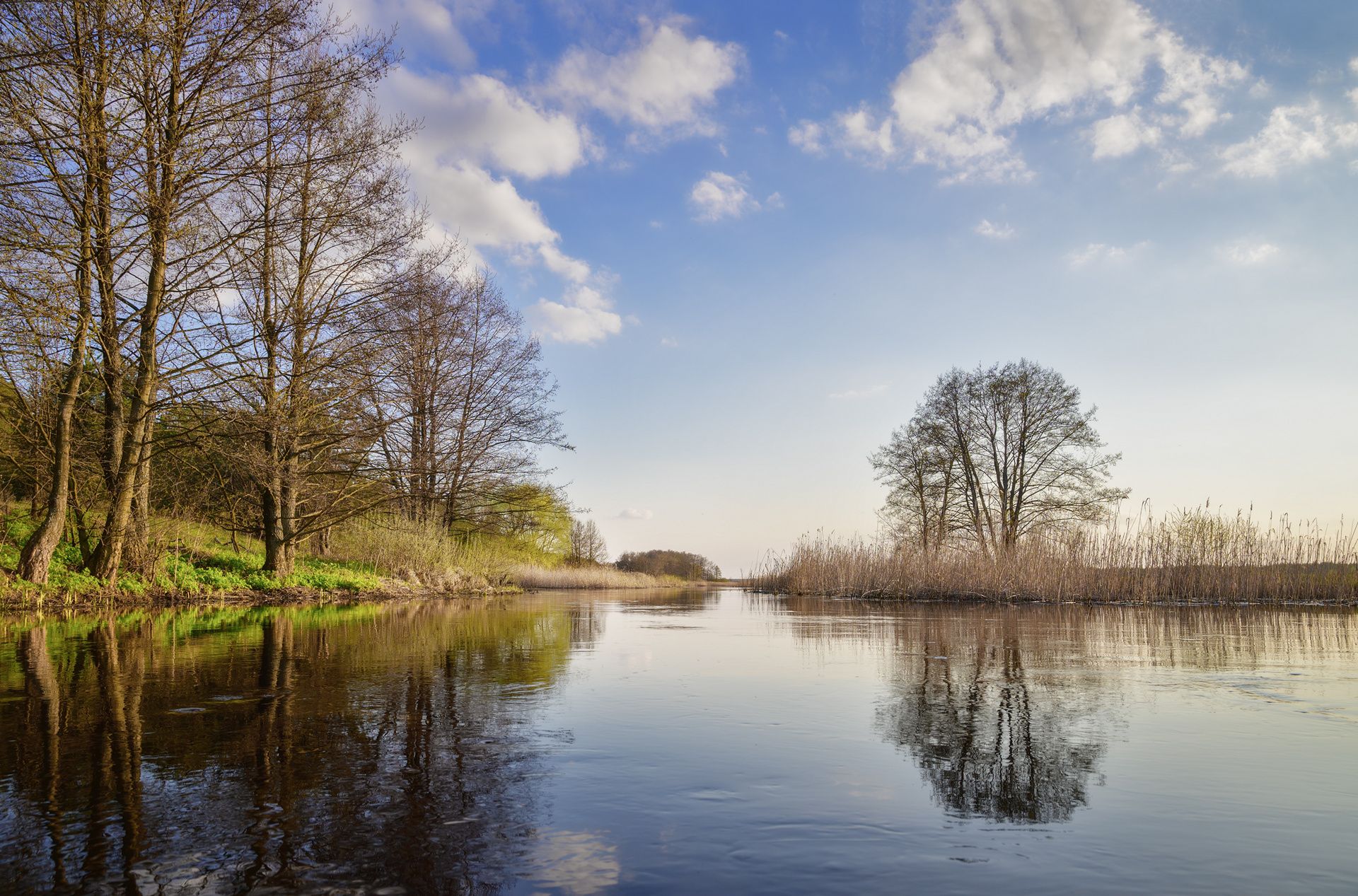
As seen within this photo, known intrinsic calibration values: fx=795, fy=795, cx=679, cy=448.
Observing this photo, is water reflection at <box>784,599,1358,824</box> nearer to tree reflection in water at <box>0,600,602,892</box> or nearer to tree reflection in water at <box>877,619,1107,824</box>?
tree reflection in water at <box>877,619,1107,824</box>

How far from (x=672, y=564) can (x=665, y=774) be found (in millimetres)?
64336

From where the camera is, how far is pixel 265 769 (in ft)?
9.05

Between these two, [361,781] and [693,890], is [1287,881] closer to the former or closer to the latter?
[693,890]

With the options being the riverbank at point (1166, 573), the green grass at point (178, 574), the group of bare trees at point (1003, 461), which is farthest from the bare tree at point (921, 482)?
the green grass at point (178, 574)

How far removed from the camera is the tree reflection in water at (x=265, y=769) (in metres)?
1.91

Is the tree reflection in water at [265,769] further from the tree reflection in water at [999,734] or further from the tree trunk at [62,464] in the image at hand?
the tree trunk at [62,464]

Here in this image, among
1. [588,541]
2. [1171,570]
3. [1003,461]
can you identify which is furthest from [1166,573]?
[588,541]

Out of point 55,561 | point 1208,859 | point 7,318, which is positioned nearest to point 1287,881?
point 1208,859

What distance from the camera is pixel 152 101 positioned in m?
10.9

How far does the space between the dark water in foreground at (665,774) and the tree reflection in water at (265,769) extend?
14 millimetres

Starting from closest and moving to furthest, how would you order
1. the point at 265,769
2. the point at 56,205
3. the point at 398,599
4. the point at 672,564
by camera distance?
1. the point at 265,769
2. the point at 56,205
3. the point at 398,599
4. the point at 672,564

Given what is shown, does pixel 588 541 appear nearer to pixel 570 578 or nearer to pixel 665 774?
pixel 570 578

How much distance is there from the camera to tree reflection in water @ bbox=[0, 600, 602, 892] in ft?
6.26

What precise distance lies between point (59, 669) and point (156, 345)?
816 cm
